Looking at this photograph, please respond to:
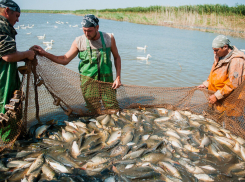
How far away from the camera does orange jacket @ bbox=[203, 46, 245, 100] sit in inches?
155

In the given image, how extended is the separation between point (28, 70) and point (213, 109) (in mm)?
4121

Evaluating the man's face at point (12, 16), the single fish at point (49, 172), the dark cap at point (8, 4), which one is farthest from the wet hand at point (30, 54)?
the single fish at point (49, 172)

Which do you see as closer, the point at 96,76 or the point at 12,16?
the point at 12,16

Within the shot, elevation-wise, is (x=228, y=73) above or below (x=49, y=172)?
above

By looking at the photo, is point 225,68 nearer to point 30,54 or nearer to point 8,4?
point 30,54

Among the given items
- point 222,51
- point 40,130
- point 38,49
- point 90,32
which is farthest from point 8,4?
point 222,51

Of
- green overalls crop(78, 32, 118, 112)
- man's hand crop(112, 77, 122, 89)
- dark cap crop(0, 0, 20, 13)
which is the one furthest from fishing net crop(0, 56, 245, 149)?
dark cap crop(0, 0, 20, 13)

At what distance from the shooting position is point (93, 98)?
4.55m

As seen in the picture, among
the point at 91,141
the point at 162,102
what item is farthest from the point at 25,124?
the point at 162,102

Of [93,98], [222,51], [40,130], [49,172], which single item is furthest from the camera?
[93,98]

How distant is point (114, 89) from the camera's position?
179 inches

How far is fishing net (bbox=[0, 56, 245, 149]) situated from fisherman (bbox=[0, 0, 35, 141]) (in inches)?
9.1

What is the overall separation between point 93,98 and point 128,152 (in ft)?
5.54

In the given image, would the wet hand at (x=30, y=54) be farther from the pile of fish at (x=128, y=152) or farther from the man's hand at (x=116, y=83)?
the man's hand at (x=116, y=83)
